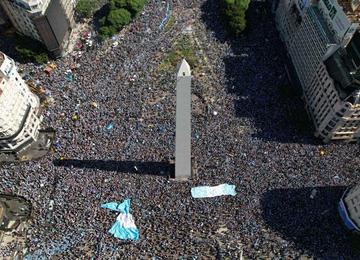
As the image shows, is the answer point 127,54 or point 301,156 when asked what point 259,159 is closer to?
point 301,156

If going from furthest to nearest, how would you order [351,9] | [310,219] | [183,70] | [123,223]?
[351,9], [123,223], [310,219], [183,70]

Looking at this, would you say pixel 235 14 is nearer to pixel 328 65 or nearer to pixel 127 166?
pixel 328 65

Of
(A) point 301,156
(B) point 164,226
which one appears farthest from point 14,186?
(A) point 301,156

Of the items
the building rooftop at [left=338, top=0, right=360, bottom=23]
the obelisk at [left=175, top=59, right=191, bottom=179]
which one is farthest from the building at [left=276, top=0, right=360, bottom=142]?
the obelisk at [left=175, top=59, right=191, bottom=179]

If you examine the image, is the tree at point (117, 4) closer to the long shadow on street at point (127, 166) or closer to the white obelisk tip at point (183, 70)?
the long shadow on street at point (127, 166)

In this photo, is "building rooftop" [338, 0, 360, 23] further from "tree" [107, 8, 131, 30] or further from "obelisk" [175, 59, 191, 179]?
"tree" [107, 8, 131, 30]

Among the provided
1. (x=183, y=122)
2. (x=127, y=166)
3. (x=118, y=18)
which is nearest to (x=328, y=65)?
(x=183, y=122)
